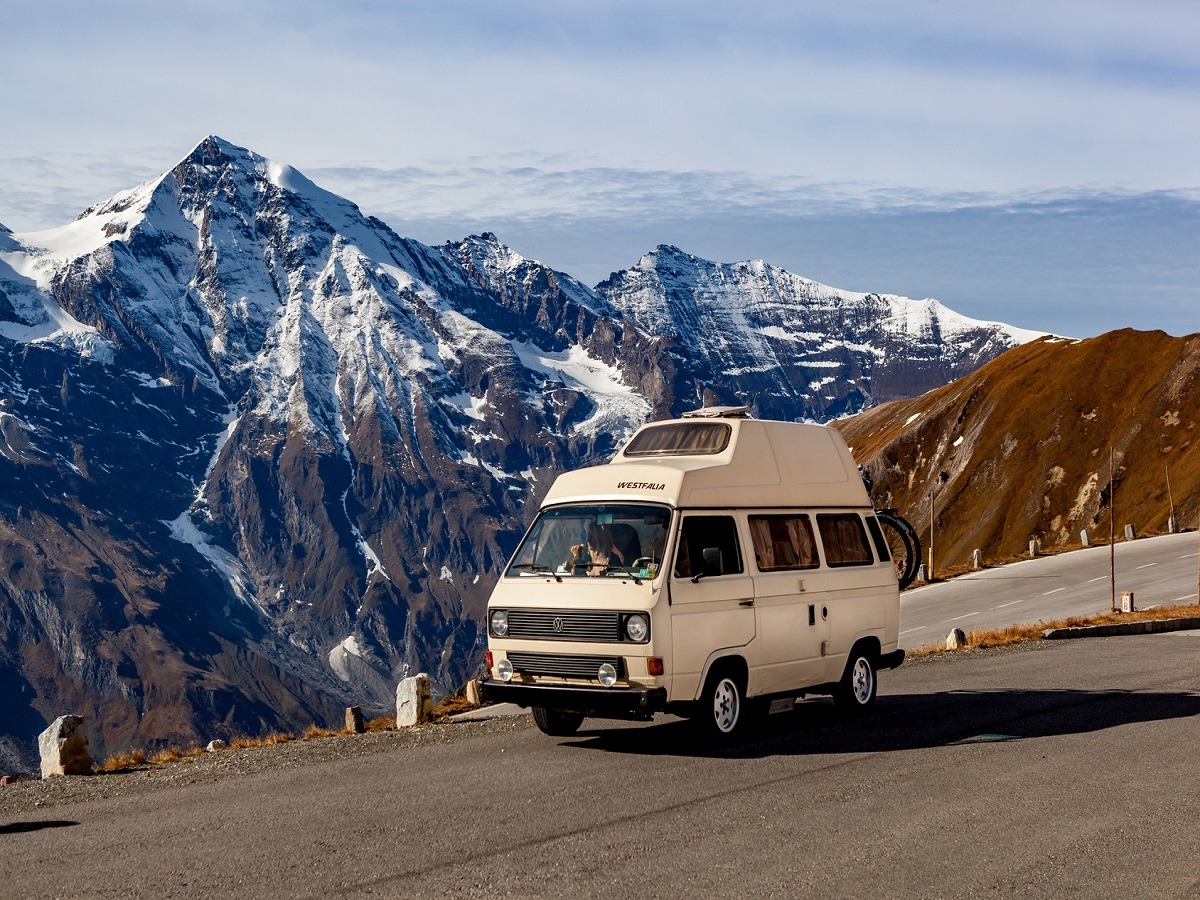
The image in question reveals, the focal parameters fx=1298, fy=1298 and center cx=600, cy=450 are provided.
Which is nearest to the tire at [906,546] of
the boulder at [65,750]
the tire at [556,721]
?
the tire at [556,721]

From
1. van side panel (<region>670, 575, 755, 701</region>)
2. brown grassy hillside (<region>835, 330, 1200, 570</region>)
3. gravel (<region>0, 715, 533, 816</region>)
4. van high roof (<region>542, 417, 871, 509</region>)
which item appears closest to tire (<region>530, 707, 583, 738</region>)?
gravel (<region>0, 715, 533, 816</region>)

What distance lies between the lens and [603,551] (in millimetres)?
14344

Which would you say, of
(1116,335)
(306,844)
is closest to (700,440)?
(306,844)

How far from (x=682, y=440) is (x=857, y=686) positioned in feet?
13.6

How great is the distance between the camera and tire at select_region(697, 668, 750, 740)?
561 inches

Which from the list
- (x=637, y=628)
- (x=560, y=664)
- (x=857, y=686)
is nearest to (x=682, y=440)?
(x=637, y=628)

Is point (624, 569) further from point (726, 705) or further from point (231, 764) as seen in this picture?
point (231, 764)

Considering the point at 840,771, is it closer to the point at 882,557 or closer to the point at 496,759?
the point at 496,759

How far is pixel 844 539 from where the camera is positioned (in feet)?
55.9

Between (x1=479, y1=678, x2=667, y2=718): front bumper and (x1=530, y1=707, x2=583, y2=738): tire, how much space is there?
1153 mm

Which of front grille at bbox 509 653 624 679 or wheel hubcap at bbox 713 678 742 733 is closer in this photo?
front grille at bbox 509 653 624 679

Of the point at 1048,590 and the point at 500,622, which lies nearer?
the point at 500,622

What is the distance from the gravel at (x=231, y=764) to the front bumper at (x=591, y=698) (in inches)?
93.6

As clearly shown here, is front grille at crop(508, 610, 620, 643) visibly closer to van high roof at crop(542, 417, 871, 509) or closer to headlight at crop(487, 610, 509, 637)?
headlight at crop(487, 610, 509, 637)
